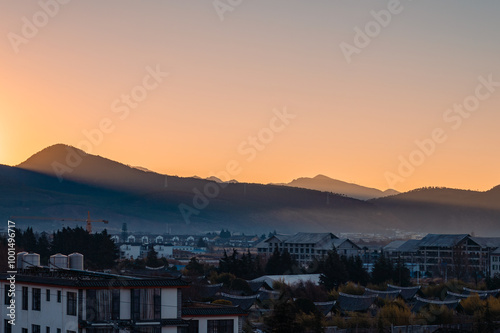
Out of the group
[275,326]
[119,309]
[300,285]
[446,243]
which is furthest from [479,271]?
[119,309]

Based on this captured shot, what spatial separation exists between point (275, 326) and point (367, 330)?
1197 cm

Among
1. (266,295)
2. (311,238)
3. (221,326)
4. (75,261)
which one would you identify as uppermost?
(75,261)

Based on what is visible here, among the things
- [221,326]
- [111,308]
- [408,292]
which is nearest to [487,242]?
[408,292]

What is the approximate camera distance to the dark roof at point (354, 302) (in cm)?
5164

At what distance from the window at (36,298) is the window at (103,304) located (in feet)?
10.3

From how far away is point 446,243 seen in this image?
107 metres

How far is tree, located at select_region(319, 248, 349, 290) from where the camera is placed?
66619 mm

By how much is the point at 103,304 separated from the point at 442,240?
294 feet

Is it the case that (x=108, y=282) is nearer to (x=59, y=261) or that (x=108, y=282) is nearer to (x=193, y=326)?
(x=193, y=326)

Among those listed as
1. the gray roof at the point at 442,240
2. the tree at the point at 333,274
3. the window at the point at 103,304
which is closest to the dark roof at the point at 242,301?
the tree at the point at 333,274

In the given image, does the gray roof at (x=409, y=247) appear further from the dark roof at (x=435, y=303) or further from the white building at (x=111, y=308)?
the white building at (x=111, y=308)

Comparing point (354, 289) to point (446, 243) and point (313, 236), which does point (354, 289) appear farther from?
point (313, 236)

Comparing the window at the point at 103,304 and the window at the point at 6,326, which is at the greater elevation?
the window at the point at 103,304

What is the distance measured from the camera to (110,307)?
24.9 meters
